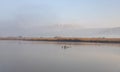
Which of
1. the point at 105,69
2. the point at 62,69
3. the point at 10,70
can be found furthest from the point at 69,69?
the point at 10,70

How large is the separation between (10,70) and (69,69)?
1.08 metres

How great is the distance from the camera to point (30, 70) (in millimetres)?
3967

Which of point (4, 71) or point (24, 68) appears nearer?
point (4, 71)

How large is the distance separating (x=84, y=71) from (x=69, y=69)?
11.7 inches

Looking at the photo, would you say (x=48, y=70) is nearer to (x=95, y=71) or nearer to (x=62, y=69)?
(x=62, y=69)

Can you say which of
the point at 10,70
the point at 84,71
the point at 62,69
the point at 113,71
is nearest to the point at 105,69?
the point at 113,71

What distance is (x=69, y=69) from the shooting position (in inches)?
160

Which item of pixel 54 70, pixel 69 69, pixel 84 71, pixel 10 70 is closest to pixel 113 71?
pixel 84 71

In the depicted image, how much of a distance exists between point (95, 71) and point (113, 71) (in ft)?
1.11

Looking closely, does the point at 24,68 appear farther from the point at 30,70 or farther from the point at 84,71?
the point at 84,71

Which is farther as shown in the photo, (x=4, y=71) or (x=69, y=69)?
(x=69, y=69)

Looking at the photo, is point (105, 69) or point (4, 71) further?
point (105, 69)

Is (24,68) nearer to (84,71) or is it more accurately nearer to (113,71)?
(84,71)

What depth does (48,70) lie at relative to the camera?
3.94 metres
